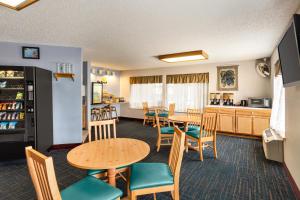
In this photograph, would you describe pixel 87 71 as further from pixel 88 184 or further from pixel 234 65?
pixel 234 65

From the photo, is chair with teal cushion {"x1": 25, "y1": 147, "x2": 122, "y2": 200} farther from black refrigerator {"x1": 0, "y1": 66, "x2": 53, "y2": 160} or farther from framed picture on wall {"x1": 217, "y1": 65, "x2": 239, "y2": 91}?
framed picture on wall {"x1": 217, "y1": 65, "x2": 239, "y2": 91}

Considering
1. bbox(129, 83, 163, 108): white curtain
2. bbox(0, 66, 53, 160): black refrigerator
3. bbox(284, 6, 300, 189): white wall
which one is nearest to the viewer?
bbox(284, 6, 300, 189): white wall

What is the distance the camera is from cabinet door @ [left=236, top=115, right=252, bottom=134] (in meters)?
5.00

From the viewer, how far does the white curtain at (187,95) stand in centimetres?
640

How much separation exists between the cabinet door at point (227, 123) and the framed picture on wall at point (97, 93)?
15.6 feet

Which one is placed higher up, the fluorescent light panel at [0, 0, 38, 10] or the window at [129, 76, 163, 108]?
the fluorescent light panel at [0, 0, 38, 10]

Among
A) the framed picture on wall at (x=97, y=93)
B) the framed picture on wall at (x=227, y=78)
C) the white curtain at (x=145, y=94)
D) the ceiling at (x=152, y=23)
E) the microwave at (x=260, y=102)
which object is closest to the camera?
the ceiling at (x=152, y=23)

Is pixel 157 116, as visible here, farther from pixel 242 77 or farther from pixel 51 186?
pixel 242 77

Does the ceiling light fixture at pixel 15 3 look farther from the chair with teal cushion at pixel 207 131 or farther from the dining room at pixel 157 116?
the chair with teal cushion at pixel 207 131

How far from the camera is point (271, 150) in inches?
132

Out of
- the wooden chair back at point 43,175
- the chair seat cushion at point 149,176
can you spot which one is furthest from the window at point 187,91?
the wooden chair back at point 43,175

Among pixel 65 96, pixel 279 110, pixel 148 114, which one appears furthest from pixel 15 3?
pixel 148 114

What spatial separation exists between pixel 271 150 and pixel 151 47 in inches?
132

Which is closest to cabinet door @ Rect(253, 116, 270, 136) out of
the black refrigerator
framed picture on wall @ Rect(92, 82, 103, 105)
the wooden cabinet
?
the wooden cabinet
